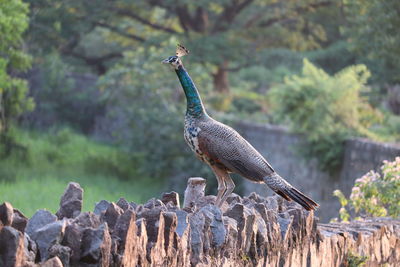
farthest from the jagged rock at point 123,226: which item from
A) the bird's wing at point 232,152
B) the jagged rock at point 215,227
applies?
the bird's wing at point 232,152

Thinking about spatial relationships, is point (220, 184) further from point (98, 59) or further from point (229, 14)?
point (98, 59)

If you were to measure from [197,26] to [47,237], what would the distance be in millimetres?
23685

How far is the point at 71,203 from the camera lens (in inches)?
158

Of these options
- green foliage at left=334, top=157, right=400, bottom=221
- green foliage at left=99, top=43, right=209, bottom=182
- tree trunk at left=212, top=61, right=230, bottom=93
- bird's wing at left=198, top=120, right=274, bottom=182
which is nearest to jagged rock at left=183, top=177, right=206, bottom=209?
bird's wing at left=198, top=120, right=274, bottom=182

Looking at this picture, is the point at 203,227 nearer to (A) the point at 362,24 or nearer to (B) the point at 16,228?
(B) the point at 16,228

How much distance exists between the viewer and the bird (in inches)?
228

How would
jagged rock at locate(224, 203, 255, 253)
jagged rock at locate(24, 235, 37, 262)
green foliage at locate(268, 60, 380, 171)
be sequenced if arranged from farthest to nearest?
green foliage at locate(268, 60, 380, 171)
jagged rock at locate(224, 203, 255, 253)
jagged rock at locate(24, 235, 37, 262)

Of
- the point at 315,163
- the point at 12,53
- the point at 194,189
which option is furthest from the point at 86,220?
the point at 12,53

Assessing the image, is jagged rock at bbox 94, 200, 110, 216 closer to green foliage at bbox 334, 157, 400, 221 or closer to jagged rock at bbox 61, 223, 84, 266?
→ jagged rock at bbox 61, 223, 84, 266

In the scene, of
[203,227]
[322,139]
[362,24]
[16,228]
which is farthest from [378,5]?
[16,228]

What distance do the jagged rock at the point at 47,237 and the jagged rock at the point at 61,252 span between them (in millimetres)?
22

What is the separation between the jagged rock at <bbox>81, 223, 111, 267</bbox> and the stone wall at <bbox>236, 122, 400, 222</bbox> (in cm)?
866

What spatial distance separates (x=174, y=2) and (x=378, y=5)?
36.9 ft

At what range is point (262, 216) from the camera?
5.00 m
